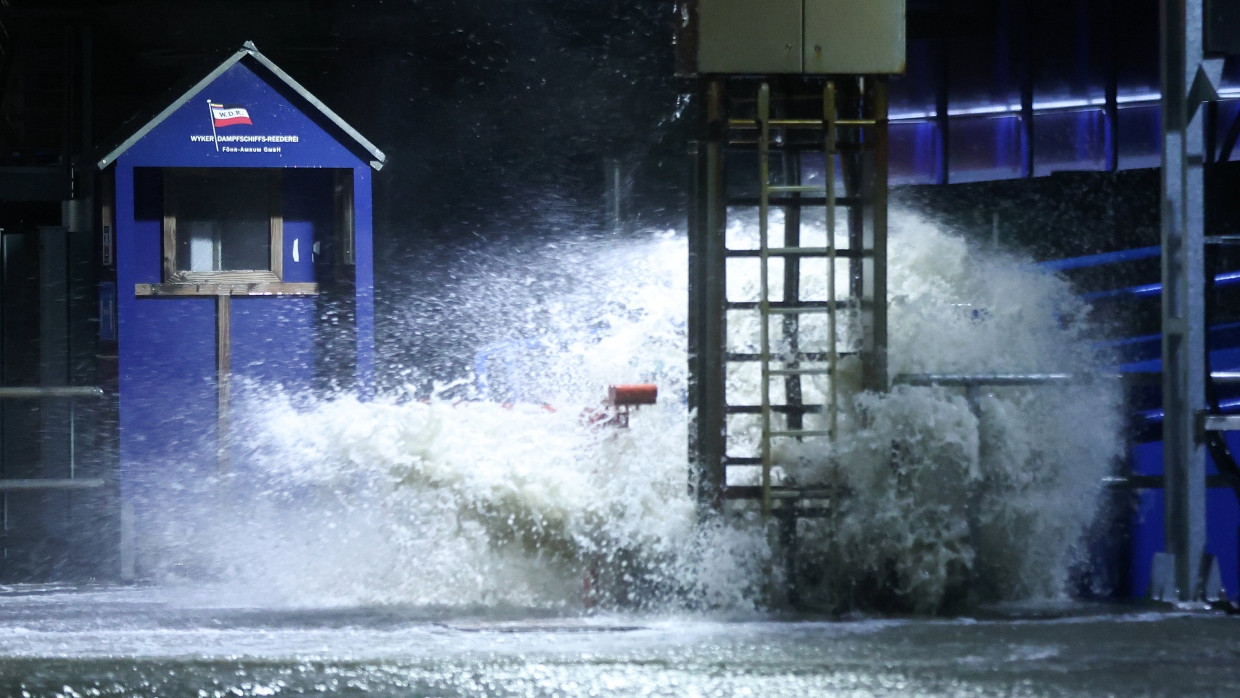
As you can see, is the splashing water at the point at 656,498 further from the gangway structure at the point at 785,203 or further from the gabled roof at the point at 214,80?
the gabled roof at the point at 214,80

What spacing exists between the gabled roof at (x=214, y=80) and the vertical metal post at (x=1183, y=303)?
4.58 metres

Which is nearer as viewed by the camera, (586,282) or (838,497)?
(838,497)

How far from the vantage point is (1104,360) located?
24.6ft

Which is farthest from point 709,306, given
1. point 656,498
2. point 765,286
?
point 656,498

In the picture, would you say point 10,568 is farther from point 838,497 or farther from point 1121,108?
point 1121,108

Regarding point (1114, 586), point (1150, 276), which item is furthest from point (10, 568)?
point (1150, 276)

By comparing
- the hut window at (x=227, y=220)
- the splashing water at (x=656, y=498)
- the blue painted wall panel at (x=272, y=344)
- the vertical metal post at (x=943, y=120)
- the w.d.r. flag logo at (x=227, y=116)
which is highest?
the vertical metal post at (x=943, y=120)

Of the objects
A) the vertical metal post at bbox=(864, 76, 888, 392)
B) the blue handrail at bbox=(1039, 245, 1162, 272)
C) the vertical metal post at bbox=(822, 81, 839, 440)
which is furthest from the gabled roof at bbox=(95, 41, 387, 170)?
the blue handrail at bbox=(1039, 245, 1162, 272)

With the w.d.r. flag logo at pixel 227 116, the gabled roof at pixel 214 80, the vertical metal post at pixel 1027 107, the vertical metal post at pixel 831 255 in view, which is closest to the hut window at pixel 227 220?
the w.d.r. flag logo at pixel 227 116

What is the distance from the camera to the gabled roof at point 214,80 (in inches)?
314

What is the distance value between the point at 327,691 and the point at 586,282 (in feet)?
22.6

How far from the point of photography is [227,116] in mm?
8148

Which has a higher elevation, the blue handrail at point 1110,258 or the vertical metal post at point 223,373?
the blue handrail at point 1110,258

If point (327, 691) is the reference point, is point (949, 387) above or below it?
above
